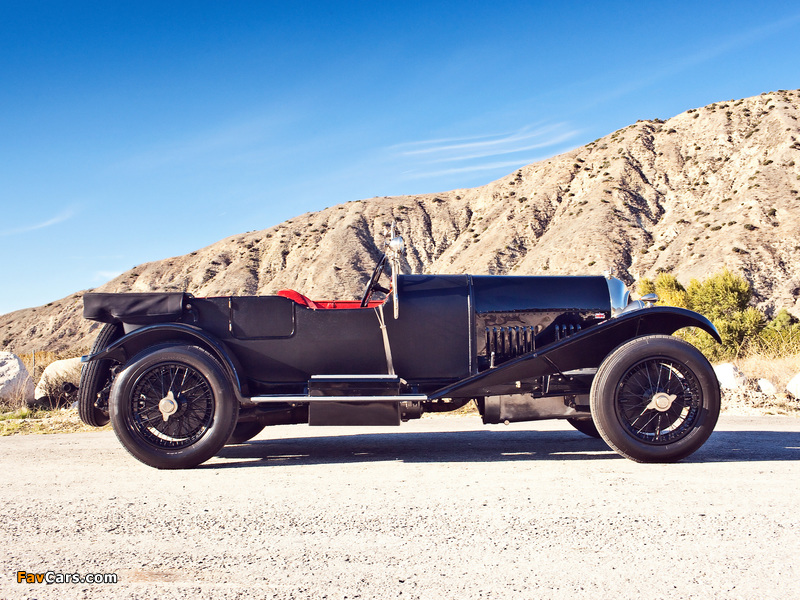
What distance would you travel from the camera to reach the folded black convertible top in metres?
5.16

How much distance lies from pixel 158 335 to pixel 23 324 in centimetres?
6429

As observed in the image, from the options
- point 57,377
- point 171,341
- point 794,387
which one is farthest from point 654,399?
point 57,377

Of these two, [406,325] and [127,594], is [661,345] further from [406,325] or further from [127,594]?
[127,594]

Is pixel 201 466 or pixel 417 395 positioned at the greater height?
pixel 417 395

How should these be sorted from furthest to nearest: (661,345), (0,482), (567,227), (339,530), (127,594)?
(567,227), (661,345), (0,482), (339,530), (127,594)

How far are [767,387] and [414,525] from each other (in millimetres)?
8243

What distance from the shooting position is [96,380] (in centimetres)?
529

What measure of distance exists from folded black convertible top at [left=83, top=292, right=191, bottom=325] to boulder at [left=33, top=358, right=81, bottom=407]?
5.48 m

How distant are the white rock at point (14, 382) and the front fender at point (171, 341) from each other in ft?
19.9

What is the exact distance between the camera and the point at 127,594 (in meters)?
2.33

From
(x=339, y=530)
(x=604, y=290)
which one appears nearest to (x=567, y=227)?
(x=604, y=290)

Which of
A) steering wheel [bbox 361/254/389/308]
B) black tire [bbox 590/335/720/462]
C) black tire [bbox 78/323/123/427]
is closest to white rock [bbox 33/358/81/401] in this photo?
black tire [bbox 78/323/123/427]

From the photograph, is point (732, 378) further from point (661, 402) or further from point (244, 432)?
point (244, 432)

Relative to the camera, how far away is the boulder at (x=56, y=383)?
10.2m
